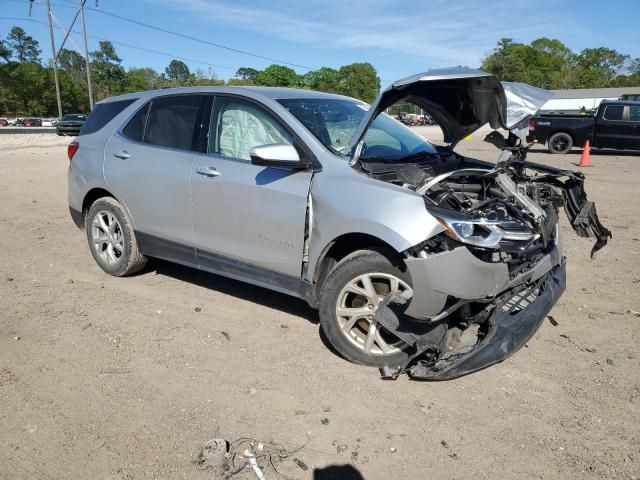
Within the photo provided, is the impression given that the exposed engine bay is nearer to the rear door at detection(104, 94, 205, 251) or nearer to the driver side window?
the driver side window

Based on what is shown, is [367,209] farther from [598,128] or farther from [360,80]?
[360,80]

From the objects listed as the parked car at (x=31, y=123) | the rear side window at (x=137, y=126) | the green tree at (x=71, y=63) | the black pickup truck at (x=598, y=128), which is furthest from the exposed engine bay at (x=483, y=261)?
the green tree at (x=71, y=63)

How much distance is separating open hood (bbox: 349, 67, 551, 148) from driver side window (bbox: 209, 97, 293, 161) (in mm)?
701

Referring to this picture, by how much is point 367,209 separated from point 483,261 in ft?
2.61

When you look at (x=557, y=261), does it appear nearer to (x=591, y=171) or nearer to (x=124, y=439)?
(x=124, y=439)

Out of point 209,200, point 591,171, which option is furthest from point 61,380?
point 591,171

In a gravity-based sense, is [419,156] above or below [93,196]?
above

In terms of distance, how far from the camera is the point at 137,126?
4.87m

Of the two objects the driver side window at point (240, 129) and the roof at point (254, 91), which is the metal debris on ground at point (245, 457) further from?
the roof at point (254, 91)

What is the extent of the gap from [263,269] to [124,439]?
1.60 m

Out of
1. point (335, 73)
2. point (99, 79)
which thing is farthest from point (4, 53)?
point (335, 73)

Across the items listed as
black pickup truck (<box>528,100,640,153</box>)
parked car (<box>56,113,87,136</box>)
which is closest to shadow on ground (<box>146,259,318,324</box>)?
black pickup truck (<box>528,100,640,153</box>)

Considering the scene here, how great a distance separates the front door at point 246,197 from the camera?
3709 millimetres

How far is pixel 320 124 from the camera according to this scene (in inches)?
158
